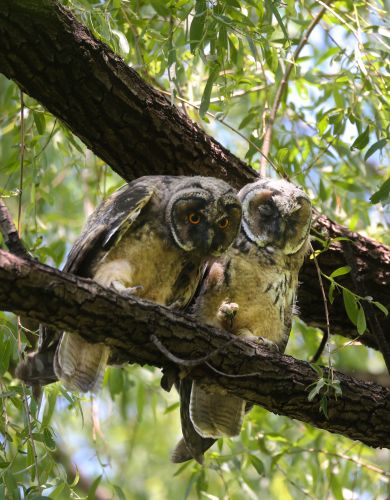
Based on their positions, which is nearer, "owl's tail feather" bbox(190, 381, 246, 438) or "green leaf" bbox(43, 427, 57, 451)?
"green leaf" bbox(43, 427, 57, 451)

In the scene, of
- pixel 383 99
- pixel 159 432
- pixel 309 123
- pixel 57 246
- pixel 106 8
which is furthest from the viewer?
pixel 159 432

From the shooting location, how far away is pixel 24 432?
2834 millimetres

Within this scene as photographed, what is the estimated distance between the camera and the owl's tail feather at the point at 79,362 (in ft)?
9.29

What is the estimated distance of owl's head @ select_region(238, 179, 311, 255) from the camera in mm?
3289

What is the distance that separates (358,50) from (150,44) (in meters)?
0.91

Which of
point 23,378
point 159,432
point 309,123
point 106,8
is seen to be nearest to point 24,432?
point 23,378

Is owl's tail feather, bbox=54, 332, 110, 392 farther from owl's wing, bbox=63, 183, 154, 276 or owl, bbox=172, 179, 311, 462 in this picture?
owl, bbox=172, 179, 311, 462

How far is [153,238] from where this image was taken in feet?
9.81

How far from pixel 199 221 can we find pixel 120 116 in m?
0.59

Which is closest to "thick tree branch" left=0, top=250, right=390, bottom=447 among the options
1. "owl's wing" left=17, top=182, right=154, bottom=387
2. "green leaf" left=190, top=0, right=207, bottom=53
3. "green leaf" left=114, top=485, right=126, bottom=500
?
"owl's wing" left=17, top=182, right=154, bottom=387

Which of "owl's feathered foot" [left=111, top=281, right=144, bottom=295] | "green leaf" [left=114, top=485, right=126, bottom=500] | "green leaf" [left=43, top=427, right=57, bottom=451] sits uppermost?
"owl's feathered foot" [left=111, top=281, right=144, bottom=295]

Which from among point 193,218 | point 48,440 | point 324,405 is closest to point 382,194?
point 193,218

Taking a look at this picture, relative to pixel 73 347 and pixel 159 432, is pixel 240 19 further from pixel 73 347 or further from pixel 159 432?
pixel 159 432

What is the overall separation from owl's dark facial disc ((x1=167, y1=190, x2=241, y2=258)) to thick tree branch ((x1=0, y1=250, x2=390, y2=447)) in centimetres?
37
